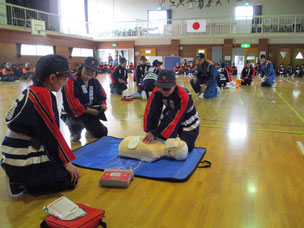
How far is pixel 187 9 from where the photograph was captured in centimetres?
2255

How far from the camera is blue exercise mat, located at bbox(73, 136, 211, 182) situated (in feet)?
9.27

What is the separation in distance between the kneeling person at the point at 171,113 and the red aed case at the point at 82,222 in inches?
53.2

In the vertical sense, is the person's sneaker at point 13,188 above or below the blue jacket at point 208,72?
below

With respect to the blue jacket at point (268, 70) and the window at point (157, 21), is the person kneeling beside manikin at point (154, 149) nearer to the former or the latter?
the blue jacket at point (268, 70)

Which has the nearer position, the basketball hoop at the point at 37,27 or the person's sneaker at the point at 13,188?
the person's sneaker at the point at 13,188

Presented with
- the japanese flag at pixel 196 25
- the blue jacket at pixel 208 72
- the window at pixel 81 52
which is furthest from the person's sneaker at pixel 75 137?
the window at pixel 81 52

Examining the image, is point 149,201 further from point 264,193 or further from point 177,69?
point 177,69

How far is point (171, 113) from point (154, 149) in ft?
1.73

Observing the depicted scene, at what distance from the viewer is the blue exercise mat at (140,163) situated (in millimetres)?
2825

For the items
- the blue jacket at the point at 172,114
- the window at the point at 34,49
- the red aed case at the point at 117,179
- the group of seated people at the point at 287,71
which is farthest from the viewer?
the group of seated people at the point at 287,71

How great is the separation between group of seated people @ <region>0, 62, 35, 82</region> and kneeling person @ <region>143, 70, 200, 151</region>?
13.3 m

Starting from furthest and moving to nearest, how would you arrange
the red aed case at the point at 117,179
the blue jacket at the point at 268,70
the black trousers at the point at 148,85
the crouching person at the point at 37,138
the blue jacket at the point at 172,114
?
the blue jacket at the point at 268,70 < the black trousers at the point at 148,85 < the blue jacket at the point at 172,114 < the red aed case at the point at 117,179 < the crouching person at the point at 37,138

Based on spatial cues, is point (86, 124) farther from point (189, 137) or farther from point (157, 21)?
point (157, 21)

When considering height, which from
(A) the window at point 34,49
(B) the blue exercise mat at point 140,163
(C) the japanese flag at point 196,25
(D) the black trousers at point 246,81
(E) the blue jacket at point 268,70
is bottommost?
(B) the blue exercise mat at point 140,163
